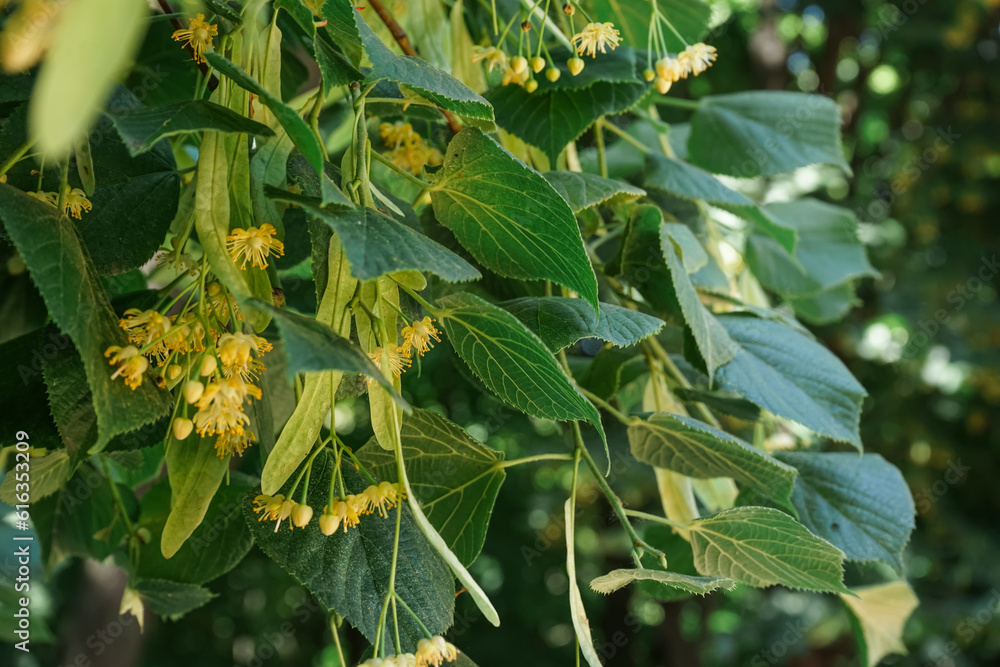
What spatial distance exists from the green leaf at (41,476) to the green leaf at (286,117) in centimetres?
27

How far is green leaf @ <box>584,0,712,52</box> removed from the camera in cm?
68

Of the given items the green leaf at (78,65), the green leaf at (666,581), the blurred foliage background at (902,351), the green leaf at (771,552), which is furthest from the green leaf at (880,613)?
the blurred foliage background at (902,351)

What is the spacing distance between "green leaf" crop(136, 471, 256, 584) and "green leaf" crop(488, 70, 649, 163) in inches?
12.1

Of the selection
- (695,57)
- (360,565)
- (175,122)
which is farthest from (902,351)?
(175,122)

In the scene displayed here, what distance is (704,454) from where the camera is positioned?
1.56 ft

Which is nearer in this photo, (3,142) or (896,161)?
(3,142)

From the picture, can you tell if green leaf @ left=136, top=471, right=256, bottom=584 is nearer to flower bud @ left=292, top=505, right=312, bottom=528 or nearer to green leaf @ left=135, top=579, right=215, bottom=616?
green leaf @ left=135, top=579, right=215, bottom=616

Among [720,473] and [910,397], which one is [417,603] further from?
[910,397]

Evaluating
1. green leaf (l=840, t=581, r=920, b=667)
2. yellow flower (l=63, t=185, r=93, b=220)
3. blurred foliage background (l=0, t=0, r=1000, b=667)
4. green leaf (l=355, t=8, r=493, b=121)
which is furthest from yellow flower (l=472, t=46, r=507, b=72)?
blurred foliage background (l=0, t=0, r=1000, b=667)

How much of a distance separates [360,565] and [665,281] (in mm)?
271

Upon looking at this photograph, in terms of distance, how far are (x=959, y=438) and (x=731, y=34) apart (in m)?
1.59

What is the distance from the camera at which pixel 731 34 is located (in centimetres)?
284

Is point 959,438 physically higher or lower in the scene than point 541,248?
lower

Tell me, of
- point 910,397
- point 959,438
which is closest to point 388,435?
point 910,397
